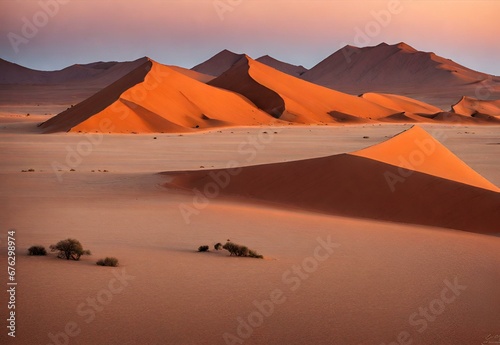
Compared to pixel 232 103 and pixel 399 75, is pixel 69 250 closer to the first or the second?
pixel 232 103

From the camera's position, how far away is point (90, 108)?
184 ft

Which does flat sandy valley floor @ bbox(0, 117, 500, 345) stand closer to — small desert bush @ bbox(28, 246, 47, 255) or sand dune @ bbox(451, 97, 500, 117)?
small desert bush @ bbox(28, 246, 47, 255)

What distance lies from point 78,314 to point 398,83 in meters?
177

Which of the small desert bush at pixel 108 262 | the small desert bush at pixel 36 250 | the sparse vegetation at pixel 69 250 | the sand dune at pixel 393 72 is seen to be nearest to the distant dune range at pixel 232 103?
the sand dune at pixel 393 72

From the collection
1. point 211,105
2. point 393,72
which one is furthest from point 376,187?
point 393,72

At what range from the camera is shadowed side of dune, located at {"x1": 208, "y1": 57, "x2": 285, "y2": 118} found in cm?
7329

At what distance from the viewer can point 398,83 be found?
577ft

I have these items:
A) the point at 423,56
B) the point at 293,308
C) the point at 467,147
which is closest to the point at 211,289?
the point at 293,308

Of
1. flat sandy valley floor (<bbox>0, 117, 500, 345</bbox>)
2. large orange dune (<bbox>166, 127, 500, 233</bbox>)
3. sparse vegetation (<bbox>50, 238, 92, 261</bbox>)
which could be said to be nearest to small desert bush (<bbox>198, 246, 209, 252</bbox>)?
flat sandy valley floor (<bbox>0, 117, 500, 345</bbox>)

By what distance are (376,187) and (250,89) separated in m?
62.6

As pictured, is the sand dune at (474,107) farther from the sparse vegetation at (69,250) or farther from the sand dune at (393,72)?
the sparse vegetation at (69,250)

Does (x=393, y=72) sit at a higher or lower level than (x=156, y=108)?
higher

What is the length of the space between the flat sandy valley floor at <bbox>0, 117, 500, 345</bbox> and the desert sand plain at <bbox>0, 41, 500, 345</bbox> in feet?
0.09

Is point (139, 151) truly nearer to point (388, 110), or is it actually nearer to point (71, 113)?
point (71, 113)
